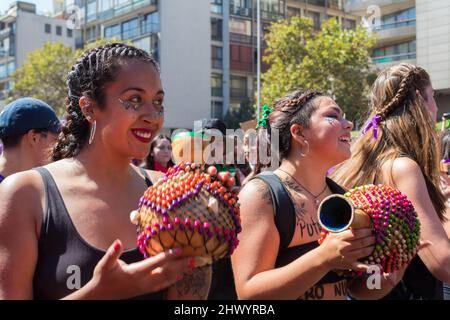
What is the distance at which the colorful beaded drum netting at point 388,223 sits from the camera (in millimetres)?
1968

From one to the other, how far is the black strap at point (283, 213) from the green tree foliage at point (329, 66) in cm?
2181

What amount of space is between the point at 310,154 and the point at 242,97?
35.7 m

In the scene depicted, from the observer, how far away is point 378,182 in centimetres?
293

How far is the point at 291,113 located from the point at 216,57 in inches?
1406

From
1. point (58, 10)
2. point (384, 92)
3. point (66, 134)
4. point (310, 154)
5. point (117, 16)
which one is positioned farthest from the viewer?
point (58, 10)

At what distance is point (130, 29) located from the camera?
1467 inches

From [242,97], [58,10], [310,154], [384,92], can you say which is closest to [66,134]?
[310,154]

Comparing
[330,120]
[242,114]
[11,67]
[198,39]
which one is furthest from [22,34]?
[330,120]

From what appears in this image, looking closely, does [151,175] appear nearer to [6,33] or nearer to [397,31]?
[397,31]

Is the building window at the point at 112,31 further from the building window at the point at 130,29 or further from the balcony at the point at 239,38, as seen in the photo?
the balcony at the point at 239,38

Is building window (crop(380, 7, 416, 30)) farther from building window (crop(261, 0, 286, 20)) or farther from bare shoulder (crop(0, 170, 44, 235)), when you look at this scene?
bare shoulder (crop(0, 170, 44, 235))

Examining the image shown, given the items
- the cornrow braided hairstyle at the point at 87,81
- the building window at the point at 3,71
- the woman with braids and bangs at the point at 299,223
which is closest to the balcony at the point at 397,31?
the woman with braids and bangs at the point at 299,223

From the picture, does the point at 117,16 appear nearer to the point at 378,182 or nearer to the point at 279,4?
the point at 279,4

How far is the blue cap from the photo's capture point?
10.8 feet
